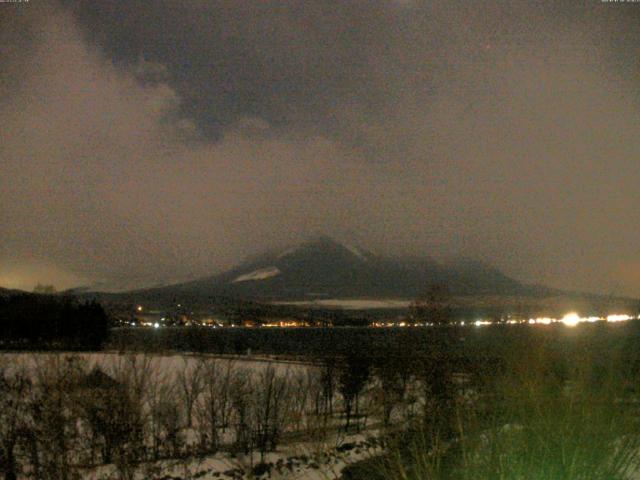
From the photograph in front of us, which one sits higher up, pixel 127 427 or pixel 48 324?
pixel 48 324

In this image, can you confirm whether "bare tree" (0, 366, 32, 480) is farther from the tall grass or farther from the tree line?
the tree line

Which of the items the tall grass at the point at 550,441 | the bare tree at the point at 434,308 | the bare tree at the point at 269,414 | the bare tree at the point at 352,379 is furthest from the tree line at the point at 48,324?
the tall grass at the point at 550,441

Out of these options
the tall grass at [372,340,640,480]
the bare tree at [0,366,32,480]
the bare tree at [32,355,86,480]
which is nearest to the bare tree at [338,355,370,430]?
the bare tree at [32,355,86,480]

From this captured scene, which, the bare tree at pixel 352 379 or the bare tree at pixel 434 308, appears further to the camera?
the bare tree at pixel 434 308

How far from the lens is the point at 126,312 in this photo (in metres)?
166

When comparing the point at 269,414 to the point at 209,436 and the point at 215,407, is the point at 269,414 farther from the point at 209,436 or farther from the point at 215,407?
the point at 215,407

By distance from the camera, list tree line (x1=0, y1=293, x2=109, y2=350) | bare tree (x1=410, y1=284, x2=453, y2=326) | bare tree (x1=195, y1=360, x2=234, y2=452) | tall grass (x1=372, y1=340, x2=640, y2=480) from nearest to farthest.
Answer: tall grass (x1=372, y1=340, x2=640, y2=480) → bare tree (x1=195, y1=360, x2=234, y2=452) → bare tree (x1=410, y1=284, x2=453, y2=326) → tree line (x1=0, y1=293, x2=109, y2=350)

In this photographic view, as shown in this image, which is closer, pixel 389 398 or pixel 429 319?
pixel 389 398

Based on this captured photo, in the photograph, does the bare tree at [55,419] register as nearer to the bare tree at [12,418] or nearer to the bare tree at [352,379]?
the bare tree at [12,418]

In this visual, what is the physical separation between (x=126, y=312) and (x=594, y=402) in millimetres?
166982

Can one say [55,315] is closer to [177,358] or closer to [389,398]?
[177,358]

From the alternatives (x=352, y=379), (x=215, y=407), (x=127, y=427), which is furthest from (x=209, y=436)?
(x=352, y=379)

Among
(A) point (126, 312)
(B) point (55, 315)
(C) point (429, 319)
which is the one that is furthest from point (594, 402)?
(A) point (126, 312)

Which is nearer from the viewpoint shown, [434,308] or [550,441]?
[550,441]
